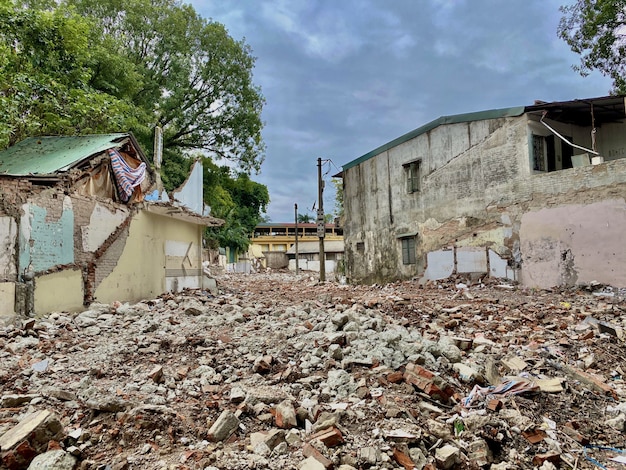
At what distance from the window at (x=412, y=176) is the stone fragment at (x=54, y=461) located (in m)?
12.7

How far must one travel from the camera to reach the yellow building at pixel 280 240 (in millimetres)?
39981

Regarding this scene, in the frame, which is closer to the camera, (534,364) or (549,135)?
(534,364)

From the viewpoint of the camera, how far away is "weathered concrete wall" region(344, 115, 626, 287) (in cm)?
1012

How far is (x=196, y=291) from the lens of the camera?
11.6m

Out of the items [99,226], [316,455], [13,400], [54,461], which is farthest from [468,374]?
[99,226]

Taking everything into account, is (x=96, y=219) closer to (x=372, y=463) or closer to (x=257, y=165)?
(x=372, y=463)

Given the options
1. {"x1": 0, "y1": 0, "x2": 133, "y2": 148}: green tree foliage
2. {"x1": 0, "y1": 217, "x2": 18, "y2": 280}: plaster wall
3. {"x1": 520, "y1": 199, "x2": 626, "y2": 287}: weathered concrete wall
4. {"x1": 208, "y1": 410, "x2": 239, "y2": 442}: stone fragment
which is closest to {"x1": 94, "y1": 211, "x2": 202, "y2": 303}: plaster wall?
{"x1": 0, "y1": 217, "x2": 18, "y2": 280}: plaster wall

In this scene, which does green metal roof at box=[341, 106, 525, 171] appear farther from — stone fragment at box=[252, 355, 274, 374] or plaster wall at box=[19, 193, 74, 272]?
plaster wall at box=[19, 193, 74, 272]

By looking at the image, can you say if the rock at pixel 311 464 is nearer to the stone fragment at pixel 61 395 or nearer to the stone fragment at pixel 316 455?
the stone fragment at pixel 316 455

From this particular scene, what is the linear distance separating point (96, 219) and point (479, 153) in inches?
402

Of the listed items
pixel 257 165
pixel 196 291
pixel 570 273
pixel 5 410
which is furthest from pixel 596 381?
pixel 257 165

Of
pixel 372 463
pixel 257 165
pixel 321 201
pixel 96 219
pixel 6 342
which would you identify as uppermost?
pixel 257 165

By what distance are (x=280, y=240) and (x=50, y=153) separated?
117 feet

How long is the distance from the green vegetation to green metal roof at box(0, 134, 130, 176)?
1.41 ft
